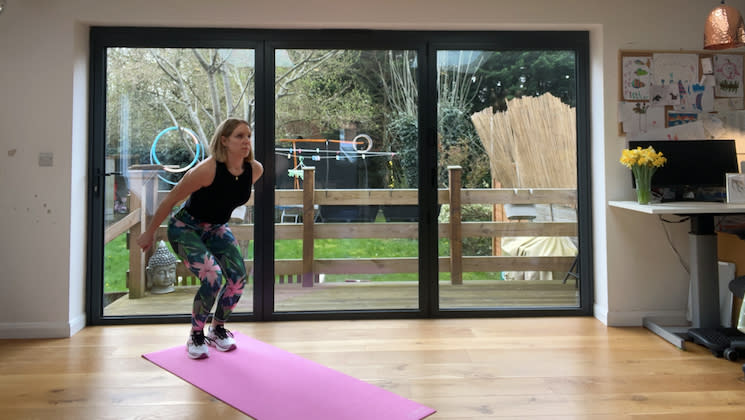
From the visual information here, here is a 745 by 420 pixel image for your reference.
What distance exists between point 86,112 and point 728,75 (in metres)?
4.37

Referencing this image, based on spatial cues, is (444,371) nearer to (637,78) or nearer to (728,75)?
(637,78)

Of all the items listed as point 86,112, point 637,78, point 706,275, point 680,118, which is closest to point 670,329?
point 706,275

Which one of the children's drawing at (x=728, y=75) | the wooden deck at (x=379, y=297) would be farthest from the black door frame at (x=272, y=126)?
the children's drawing at (x=728, y=75)

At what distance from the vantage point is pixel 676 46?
3.11 m

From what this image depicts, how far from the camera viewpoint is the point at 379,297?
333 centimetres

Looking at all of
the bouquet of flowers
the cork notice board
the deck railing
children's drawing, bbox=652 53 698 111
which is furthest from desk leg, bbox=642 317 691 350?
children's drawing, bbox=652 53 698 111

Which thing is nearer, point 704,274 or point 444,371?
point 444,371

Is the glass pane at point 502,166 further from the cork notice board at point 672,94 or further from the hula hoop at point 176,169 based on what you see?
the hula hoop at point 176,169

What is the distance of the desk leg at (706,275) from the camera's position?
107 inches

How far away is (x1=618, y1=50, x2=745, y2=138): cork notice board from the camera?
3096 mm

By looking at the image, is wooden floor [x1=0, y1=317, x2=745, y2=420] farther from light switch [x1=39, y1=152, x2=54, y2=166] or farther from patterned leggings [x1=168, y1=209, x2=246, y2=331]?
light switch [x1=39, y1=152, x2=54, y2=166]

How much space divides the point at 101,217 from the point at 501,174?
2832 millimetres

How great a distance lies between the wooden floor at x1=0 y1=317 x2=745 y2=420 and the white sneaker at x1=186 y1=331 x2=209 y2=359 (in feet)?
0.62

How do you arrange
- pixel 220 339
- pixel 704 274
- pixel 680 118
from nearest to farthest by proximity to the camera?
1. pixel 220 339
2. pixel 704 274
3. pixel 680 118
